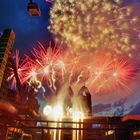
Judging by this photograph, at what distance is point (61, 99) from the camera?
26.9m

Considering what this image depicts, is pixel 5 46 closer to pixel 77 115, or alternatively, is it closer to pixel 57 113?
pixel 57 113

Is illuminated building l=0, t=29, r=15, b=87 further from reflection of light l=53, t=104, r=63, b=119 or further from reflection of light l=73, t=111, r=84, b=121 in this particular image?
reflection of light l=73, t=111, r=84, b=121

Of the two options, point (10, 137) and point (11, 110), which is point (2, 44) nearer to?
point (11, 110)

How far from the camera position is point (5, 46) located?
10125 millimetres

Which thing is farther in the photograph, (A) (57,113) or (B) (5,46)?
(A) (57,113)

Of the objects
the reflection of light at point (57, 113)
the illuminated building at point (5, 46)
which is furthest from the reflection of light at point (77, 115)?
the illuminated building at point (5, 46)

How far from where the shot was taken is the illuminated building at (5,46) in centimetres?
931

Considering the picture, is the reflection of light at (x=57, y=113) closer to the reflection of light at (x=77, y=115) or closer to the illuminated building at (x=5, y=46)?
the reflection of light at (x=77, y=115)

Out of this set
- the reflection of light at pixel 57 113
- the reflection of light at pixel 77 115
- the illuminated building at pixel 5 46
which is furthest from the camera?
the reflection of light at pixel 57 113

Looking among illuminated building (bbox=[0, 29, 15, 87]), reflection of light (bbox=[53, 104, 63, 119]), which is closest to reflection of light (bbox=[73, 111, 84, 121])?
reflection of light (bbox=[53, 104, 63, 119])

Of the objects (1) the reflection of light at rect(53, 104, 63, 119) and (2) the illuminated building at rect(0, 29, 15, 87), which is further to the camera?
(1) the reflection of light at rect(53, 104, 63, 119)

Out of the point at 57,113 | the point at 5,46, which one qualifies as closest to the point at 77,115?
the point at 57,113

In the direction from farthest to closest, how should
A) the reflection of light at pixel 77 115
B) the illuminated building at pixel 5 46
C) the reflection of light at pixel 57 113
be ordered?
the reflection of light at pixel 57 113 → the reflection of light at pixel 77 115 → the illuminated building at pixel 5 46

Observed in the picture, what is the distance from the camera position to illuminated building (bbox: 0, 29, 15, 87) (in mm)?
9309
